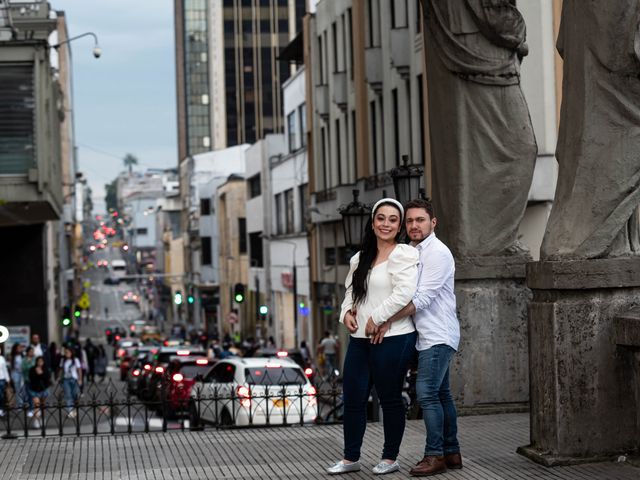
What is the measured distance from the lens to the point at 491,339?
37.5 feet

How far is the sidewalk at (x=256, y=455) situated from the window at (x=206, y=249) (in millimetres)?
84411

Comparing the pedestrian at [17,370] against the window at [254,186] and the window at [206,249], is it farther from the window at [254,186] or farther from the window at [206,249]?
the window at [206,249]

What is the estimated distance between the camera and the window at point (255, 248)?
7438cm

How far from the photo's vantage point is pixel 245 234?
82750mm

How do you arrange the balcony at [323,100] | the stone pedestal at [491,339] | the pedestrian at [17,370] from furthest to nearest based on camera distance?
the balcony at [323,100] → the pedestrian at [17,370] → the stone pedestal at [491,339]

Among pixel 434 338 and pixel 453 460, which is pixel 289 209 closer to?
pixel 453 460

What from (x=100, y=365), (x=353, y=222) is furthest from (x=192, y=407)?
(x=100, y=365)

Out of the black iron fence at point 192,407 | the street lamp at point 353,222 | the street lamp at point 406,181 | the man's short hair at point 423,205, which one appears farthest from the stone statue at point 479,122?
the street lamp at point 353,222

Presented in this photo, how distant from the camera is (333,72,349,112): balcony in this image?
46906 millimetres

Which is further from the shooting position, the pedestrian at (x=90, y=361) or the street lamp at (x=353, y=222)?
the pedestrian at (x=90, y=361)

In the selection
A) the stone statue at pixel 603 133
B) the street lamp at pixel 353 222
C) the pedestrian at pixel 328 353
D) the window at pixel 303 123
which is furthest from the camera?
the window at pixel 303 123

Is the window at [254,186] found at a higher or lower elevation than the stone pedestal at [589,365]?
higher

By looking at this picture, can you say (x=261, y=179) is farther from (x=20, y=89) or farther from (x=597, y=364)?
(x=597, y=364)

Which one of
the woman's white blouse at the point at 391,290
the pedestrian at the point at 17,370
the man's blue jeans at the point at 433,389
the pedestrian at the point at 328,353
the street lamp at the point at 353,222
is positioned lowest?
the pedestrian at the point at 328,353
